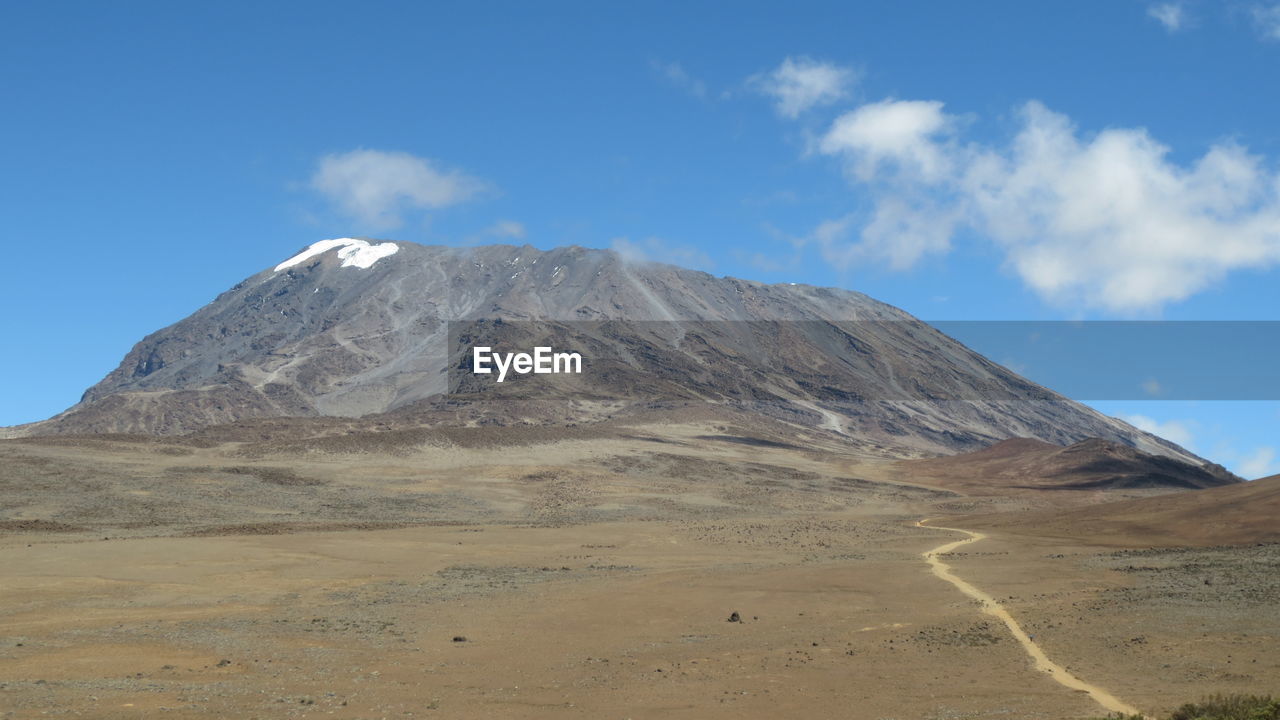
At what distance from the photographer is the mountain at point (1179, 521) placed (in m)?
47.2

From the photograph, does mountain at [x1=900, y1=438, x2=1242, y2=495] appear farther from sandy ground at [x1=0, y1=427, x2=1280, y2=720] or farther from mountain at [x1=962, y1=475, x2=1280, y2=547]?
sandy ground at [x1=0, y1=427, x2=1280, y2=720]

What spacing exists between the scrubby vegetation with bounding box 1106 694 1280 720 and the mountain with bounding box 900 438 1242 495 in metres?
86.9

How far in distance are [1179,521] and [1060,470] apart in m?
66.5

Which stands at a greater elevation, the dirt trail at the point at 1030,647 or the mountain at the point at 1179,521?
the mountain at the point at 1179,521

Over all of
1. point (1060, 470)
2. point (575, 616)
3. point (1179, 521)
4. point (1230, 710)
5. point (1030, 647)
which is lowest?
point (1030, 647)

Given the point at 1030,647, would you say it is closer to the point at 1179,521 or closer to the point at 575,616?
the point at 575,616

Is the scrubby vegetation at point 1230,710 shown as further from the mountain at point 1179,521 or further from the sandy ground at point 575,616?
the mountain at point 1179,521

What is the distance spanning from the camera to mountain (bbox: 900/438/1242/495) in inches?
4181

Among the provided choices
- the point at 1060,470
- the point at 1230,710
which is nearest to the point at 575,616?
the point at 1230,710

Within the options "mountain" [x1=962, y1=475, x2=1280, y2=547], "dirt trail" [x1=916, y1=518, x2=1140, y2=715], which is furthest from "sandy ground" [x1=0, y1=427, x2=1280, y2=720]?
"mountain" [x1=962, y1=475, x2=1280, y2=547]

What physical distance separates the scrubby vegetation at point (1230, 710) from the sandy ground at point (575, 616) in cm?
127

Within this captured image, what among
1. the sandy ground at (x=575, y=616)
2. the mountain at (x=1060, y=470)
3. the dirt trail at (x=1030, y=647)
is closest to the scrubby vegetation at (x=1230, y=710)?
the dirt trail at (x=1030, y=647)

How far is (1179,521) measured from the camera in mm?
51844

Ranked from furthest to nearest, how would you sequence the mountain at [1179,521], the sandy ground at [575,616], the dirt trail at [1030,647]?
1. the mountain at [1179,521]
2. the sandy ground at [575,616]
3. the dirt trail at [1030,647]
